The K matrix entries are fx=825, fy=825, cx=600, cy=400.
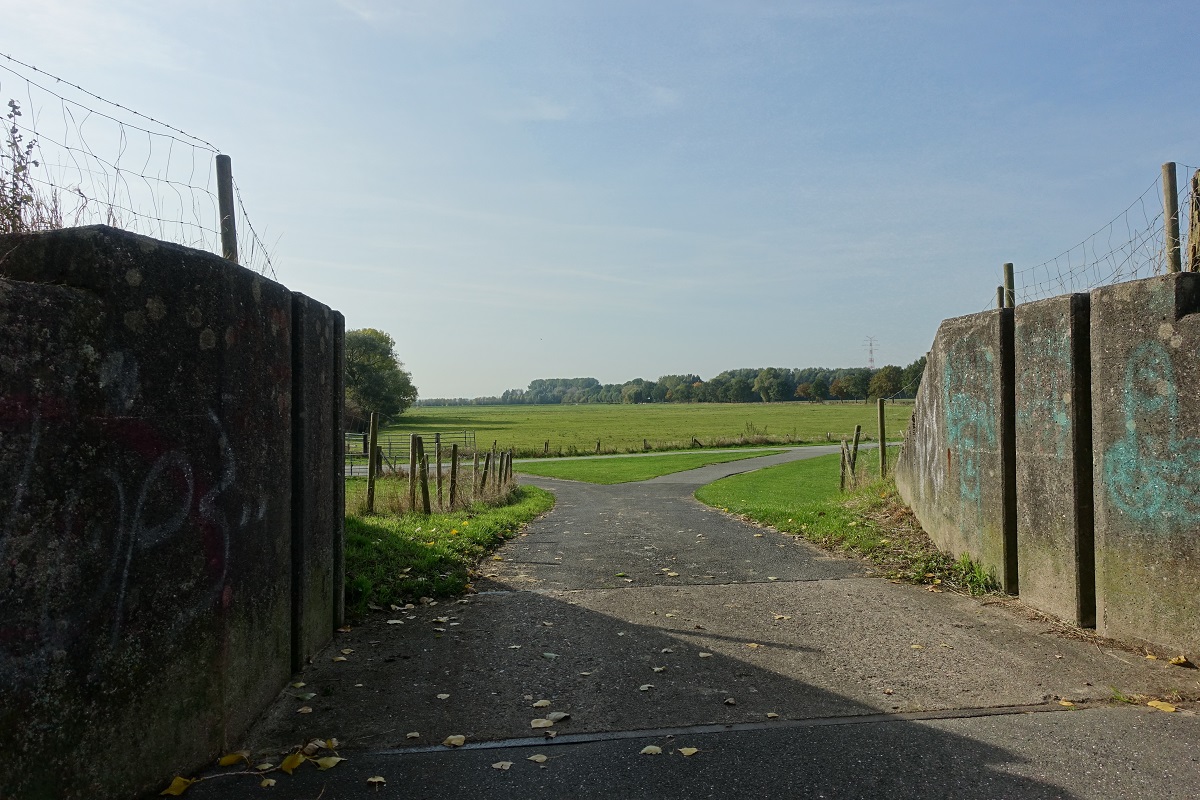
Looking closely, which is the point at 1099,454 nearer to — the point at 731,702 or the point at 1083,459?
the point at 1083,459

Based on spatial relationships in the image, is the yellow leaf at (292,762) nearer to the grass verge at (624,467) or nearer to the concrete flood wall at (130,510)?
the concrete flood wall at (130,510)

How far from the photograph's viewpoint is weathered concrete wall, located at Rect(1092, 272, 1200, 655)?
508cm

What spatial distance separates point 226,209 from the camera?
5.64 meters

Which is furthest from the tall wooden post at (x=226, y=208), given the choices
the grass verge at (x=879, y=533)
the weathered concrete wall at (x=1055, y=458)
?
the grass verge at (x=879, y=533)

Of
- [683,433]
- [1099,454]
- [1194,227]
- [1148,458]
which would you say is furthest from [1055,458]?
[683,433]

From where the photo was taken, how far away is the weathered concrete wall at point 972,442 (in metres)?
6.95

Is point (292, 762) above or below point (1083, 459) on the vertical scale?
below

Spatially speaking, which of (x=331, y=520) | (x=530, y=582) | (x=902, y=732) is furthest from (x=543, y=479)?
(x=902, y=732)

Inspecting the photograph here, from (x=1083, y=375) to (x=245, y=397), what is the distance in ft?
18.6

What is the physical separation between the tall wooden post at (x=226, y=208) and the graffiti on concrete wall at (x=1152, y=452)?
6075mm

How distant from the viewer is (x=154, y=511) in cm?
363

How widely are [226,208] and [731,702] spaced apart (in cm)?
458

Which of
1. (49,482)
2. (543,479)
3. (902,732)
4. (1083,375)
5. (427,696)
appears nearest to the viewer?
(49,482)

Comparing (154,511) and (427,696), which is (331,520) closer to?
(427,696)
